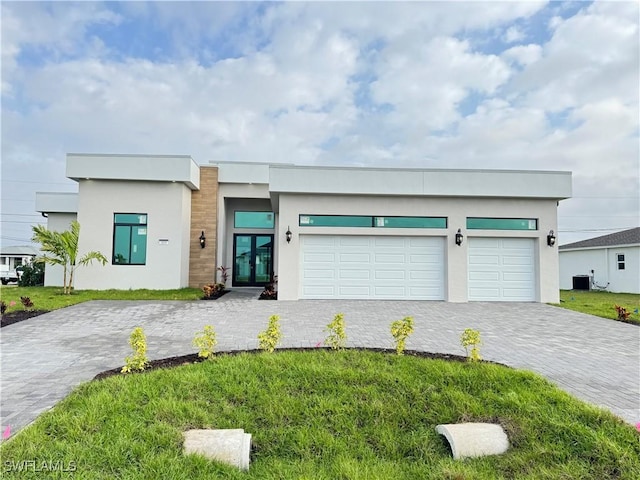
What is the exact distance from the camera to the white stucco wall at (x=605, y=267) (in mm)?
20312


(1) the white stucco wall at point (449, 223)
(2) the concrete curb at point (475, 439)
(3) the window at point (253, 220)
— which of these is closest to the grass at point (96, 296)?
(1) the white stucco wall at point (449, 223)

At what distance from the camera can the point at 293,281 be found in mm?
11922

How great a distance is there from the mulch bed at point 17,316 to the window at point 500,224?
12.6m

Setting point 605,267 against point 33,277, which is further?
point 605,267

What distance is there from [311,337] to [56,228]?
1560 centimetres

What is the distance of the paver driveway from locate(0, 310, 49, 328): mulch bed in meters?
0.36

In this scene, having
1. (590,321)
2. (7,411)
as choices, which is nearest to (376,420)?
(7,411)

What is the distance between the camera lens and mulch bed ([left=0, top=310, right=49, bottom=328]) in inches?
330

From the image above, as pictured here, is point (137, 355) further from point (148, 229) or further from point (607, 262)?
point (607, 262)

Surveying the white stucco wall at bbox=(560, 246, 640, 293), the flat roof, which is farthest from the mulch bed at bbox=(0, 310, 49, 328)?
the white stucco wall at bbox=(560, 246, 640, 293)

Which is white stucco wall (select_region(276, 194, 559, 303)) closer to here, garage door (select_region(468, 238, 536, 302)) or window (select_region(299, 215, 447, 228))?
window (select_region(299, 215, 447, 228))

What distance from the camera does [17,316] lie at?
29.4ft

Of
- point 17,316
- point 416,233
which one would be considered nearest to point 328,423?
point 17,316

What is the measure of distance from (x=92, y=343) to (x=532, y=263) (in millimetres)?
12552
